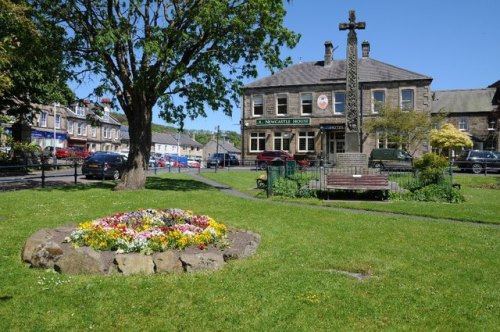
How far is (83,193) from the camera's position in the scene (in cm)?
1748

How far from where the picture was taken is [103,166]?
2556cm

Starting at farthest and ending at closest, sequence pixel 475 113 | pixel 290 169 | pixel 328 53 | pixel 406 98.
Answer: pixel 475 113, pixel 328 53, pixel 406 98, pixel 290 169

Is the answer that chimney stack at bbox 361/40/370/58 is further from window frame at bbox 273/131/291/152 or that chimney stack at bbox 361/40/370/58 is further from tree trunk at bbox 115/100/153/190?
tree trunk at bbox 115/100/153/190

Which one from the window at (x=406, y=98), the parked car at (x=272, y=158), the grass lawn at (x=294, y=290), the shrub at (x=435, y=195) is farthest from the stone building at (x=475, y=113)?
the grass lawn at (x=294, y=290)

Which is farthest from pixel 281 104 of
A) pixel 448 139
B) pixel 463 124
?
pixel 463 124

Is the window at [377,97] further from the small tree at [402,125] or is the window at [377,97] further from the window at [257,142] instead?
the window at [257,142]

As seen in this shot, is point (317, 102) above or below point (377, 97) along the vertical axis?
below

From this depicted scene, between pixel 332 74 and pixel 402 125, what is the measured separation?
11046 millimetres

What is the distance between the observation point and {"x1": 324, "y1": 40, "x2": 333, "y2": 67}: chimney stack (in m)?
47.6

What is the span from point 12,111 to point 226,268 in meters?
29.5

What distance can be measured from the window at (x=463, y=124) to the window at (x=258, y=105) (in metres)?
24.0

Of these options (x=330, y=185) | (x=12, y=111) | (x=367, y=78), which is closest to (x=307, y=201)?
(x=330, y=185)

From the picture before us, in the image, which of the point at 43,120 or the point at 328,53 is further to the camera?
the point at 43,120

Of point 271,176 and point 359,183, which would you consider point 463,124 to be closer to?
point 359,183
